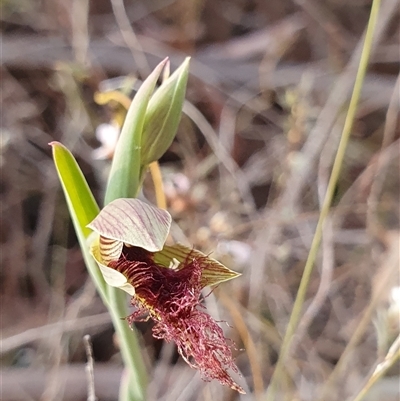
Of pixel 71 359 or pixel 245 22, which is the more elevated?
pixel 245 22

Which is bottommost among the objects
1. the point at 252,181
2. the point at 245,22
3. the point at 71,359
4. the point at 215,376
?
the point at 71,359

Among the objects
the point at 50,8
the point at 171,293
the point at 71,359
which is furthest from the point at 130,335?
the point at 50,8

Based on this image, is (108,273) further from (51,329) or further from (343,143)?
(51,329)

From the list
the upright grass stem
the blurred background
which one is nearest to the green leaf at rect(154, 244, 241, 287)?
the upright grass stem

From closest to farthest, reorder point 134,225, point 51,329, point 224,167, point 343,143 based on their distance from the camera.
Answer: point 134,225 < point 343,143 < point 51,329 < point 224,167

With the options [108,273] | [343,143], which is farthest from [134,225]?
[343,143]

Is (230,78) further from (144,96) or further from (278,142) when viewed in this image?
(144,96)
